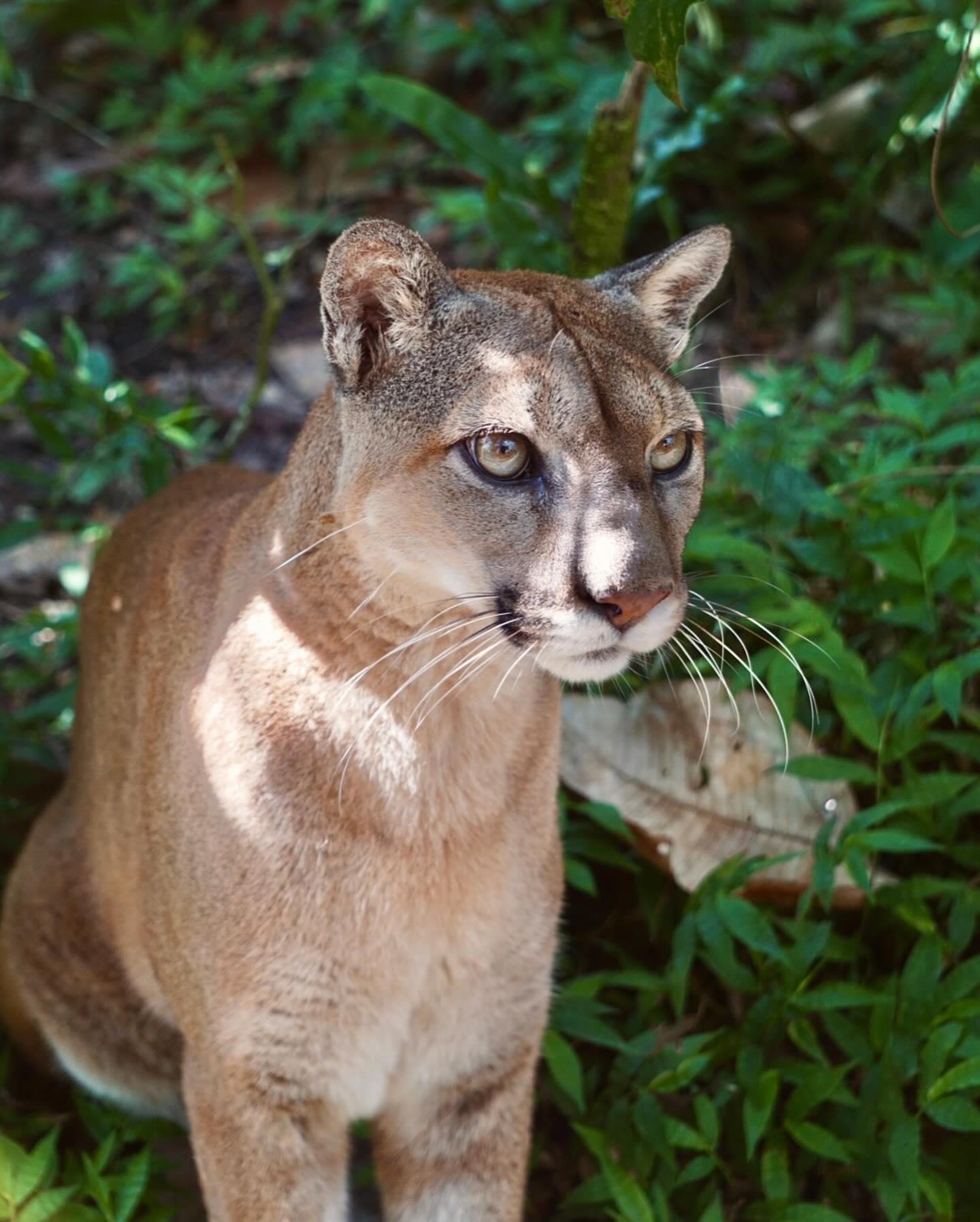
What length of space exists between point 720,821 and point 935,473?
1116mm

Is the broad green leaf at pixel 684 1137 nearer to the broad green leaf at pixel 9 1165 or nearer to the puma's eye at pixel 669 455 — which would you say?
the broad green leaf at pixel 9 1165

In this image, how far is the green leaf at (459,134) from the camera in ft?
14.6

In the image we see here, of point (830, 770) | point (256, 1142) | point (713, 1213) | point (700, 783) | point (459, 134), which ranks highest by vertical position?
point (459, 134)

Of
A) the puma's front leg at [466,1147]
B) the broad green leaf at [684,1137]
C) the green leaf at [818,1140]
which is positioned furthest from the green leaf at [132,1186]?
the green leaf at [818,1140]

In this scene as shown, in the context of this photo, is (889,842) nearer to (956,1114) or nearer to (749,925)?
(749,925)

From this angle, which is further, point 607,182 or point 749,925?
point 607,182

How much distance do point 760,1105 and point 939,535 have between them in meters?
1.40

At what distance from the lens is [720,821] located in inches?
147

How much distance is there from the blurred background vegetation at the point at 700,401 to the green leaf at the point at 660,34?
0.9 inches

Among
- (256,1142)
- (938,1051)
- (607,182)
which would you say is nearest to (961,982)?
(938,1051)

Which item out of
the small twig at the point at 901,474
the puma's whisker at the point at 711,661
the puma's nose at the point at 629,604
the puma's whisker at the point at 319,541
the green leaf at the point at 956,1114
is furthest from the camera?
the small twig at the point at 901,474

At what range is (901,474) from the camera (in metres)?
4.03

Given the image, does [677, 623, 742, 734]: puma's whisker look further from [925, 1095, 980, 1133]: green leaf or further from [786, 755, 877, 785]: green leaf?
[925, 1095, 980, 1133]: green leaf

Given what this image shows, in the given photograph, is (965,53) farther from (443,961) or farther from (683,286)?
(443,961)
